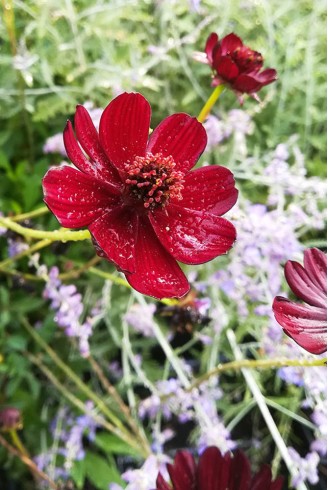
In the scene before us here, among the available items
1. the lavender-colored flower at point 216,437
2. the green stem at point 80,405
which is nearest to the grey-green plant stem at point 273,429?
the lavender-colored flower at point 216,437

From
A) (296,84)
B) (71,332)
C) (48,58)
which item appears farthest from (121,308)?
(296,84)

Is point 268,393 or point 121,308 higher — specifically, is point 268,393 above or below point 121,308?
below

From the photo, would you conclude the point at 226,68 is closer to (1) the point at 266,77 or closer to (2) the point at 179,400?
(1) the point at 266,77

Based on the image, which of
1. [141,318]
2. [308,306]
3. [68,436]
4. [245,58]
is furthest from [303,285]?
[68,436]

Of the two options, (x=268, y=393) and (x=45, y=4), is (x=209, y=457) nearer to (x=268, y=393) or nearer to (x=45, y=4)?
(x=268, y=393)

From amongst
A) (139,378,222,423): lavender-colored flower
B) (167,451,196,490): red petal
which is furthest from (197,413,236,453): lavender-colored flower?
(167,451,196,490): red petal

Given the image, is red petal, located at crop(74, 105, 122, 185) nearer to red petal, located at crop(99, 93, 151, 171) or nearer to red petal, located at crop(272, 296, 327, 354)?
red petal, located at crop(99, 93, 151, 171)
